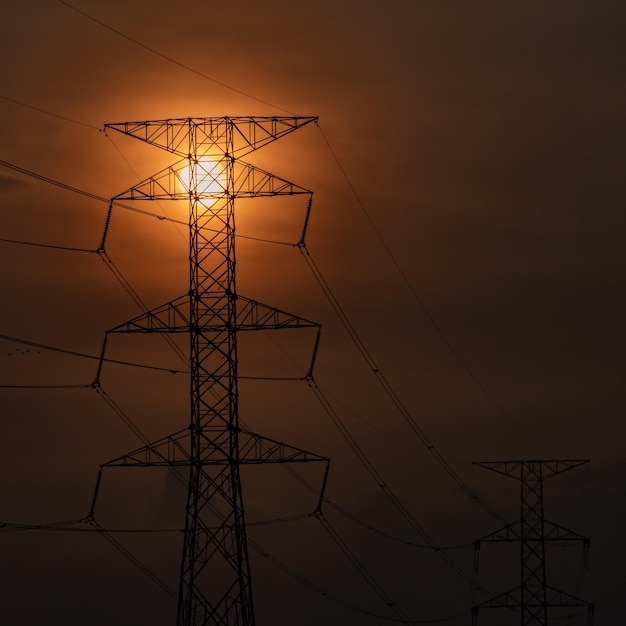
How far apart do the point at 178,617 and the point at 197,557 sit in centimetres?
219

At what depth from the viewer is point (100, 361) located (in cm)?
6694

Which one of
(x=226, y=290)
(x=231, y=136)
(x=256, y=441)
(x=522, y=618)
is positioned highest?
(x=231, y=136)

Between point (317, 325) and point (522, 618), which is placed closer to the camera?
point (317, 325)

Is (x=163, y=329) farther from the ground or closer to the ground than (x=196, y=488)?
farther from the ground

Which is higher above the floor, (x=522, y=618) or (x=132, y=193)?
(x=132, y=193)

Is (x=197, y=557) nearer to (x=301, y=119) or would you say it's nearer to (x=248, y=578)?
(x=248, y=578)

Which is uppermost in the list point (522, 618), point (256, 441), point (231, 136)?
point (231, 136)

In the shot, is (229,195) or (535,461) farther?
(535,461)

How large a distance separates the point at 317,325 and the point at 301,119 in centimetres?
695

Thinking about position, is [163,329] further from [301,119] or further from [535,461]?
[535,461]

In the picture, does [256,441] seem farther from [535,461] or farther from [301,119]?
[535,461]

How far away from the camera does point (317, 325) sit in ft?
214

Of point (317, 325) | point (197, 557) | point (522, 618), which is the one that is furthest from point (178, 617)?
point (522, 618)

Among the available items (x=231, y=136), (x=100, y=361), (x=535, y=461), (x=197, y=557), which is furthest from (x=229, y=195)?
(x=535, y=461)
